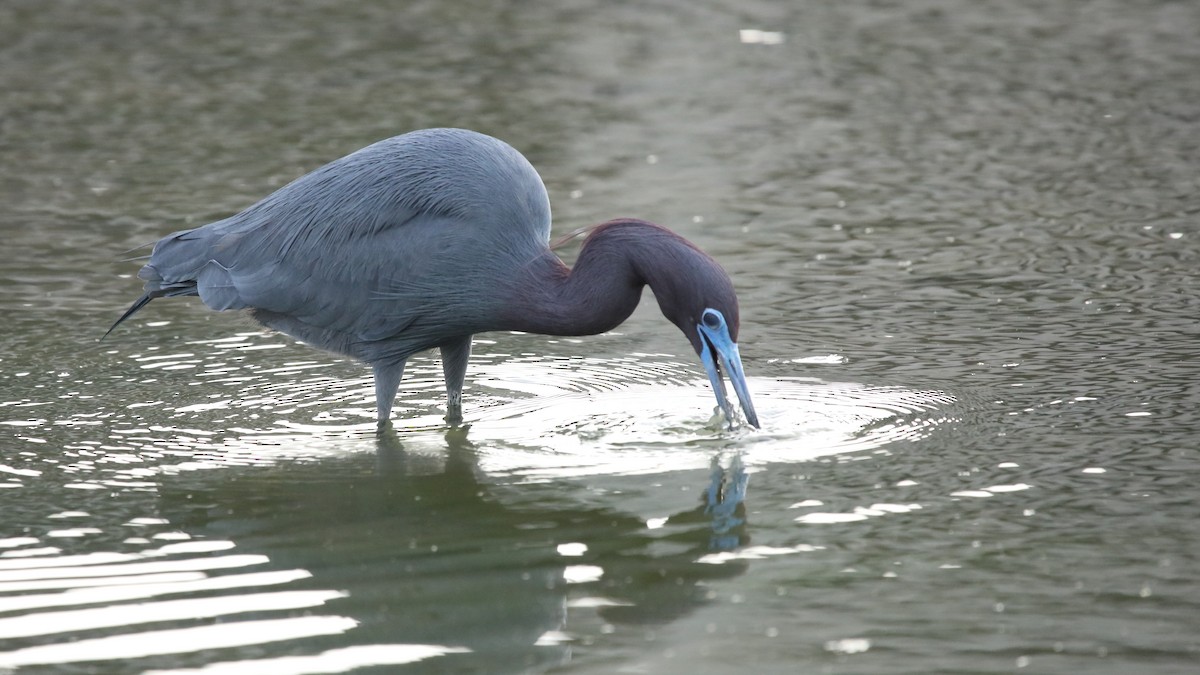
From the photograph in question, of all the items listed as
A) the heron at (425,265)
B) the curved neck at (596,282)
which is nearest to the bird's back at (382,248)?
the heron at (425,265)

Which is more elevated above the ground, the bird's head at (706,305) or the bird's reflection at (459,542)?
the bird's head at (706,305)

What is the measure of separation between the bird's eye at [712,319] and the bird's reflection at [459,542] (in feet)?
1.84

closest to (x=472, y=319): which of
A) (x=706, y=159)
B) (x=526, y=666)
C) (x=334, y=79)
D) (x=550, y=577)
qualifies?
(x=550, y=577)

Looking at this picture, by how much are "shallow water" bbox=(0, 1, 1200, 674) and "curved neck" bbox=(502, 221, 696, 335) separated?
0.48m

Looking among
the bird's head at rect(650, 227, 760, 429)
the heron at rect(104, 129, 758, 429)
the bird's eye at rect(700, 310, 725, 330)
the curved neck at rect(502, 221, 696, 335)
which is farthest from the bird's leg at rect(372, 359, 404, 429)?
the bird's eye at rect(700, 310, 725, 330)

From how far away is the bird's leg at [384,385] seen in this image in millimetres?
7199

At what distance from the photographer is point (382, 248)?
7.10 meters

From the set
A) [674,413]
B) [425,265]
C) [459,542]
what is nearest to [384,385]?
[425,265]

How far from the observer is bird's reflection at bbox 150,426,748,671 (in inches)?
205

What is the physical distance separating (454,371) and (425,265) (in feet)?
1.84

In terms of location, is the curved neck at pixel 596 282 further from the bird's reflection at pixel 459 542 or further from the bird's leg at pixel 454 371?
the bird's reflection at pixel 459 542

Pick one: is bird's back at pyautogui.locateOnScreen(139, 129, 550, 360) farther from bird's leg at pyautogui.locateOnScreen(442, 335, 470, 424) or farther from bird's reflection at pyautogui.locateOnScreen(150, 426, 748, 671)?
bird's reflection at pyautogui.locateOnScreen(150, 426, 748, 671)

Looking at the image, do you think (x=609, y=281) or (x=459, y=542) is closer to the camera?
(x=459, y=542)

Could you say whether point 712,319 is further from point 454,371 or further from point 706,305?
point 454,371
